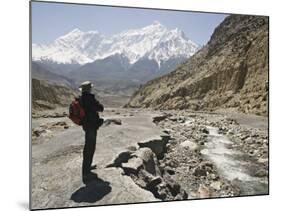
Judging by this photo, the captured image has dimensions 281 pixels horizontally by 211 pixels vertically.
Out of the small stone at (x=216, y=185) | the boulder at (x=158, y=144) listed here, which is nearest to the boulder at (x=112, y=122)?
the boulder at (x=158, y=144)

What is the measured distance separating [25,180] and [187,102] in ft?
6.90

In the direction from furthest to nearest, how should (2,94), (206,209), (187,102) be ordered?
(187,102)
(206,209)
(2,94)

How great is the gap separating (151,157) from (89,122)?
85cm

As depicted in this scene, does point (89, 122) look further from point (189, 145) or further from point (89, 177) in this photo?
point (189, 145)

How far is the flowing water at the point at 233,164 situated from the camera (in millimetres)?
5832

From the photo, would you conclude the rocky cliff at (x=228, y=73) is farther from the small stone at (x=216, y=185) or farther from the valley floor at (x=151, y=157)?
the small stone at (x=216, y=185)

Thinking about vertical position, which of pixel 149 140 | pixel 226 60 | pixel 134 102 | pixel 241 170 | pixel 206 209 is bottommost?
pixel 206 209

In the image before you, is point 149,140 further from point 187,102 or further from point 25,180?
point 25,180

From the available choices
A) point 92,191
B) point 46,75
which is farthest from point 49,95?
point 92,191

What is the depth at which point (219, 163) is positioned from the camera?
19.1 feet

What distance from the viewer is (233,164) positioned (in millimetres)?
5875

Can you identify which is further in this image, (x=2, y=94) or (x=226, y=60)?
(x=226, y=60)

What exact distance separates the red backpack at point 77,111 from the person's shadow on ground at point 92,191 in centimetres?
61
